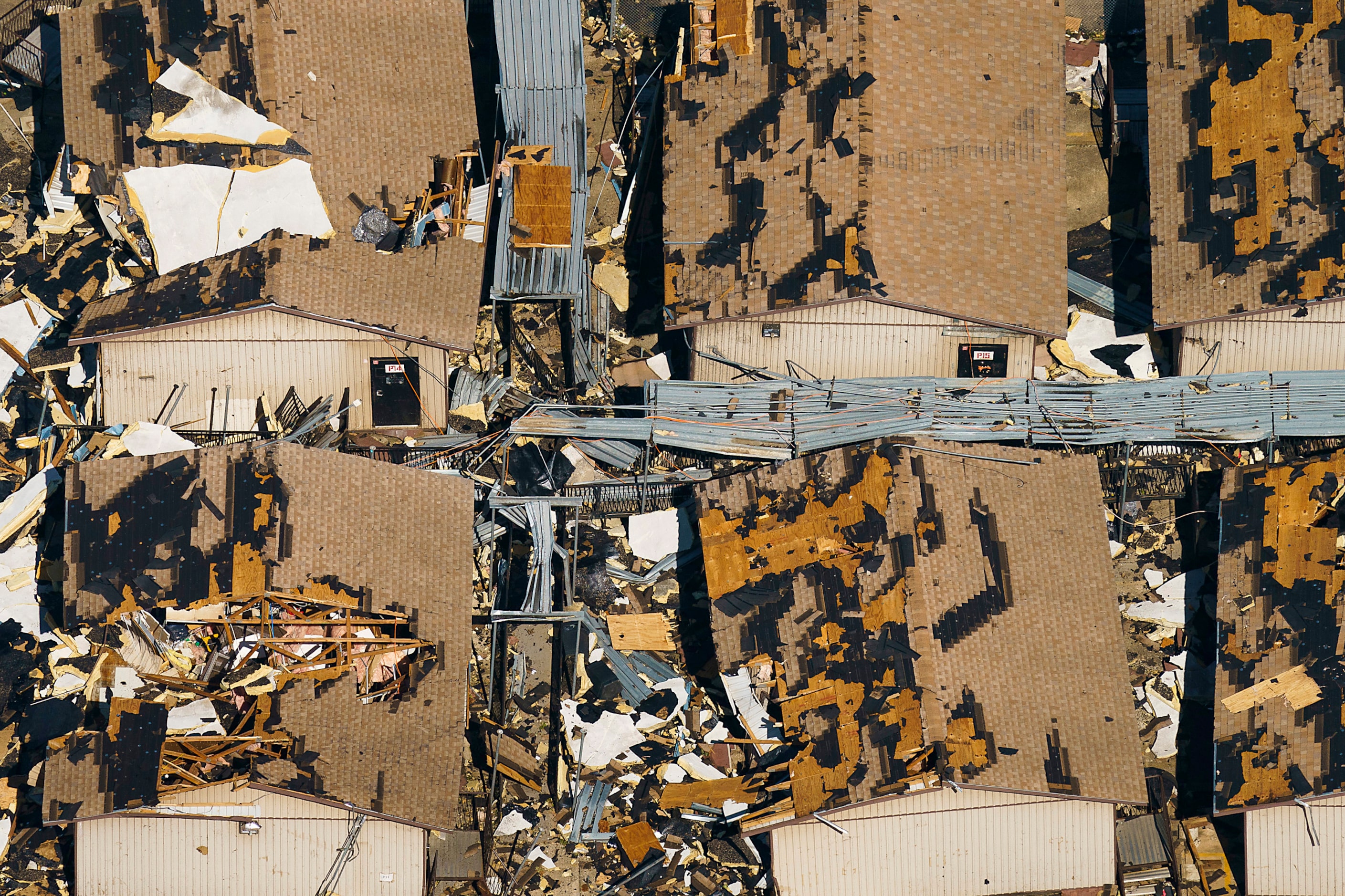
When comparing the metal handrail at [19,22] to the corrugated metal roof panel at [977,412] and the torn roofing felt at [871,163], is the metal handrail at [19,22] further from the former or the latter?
the torn roofing felt at [871,163]

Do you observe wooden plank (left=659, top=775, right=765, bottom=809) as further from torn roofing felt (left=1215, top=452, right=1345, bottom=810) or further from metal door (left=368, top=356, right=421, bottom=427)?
metal door (left=368, top=356, right=421, bottom=427)

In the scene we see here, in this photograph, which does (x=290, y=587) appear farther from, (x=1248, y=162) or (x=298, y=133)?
(x=1248, y=162)

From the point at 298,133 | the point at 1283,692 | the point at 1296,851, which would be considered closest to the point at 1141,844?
the point at 1296,851

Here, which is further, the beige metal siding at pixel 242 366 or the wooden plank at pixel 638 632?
the wooden plank at pixel 638 632

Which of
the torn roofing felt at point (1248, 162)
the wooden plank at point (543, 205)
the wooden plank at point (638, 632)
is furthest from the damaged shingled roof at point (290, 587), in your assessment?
the torn roofing felt at point (1248, 162)

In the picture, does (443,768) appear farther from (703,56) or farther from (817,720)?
(703,56)

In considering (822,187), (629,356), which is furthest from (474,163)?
(822,187)
